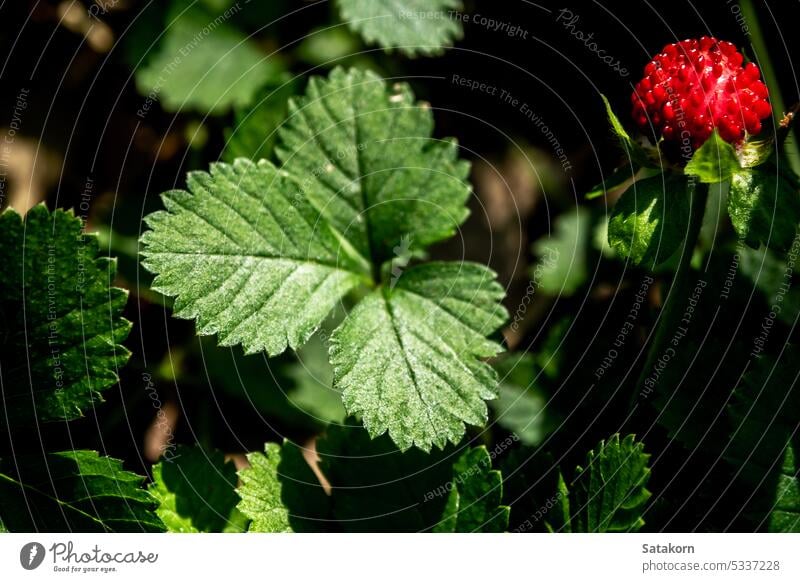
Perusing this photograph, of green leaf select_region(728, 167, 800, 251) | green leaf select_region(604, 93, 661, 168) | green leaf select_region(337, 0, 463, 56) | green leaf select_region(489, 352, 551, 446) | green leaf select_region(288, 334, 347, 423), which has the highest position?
green leaf select_region(337, 0, 463, 56)

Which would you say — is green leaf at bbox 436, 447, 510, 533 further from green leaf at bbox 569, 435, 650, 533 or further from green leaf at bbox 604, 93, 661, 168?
green leaf at bbox 604, 93, 661, 168

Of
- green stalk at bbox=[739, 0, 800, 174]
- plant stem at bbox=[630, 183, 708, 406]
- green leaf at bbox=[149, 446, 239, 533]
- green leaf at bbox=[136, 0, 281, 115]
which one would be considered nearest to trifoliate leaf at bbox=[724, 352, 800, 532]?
plant stem at bbox=[630, 183, 708, 406]

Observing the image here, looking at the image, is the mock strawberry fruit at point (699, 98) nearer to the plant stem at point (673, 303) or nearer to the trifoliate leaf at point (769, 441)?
the plant stem at point (673, 303)

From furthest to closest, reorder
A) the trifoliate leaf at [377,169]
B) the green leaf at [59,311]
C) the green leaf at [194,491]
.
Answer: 1. the trifoliate leaf at [377,169]
2. the green leaf at [194,491]
3. the green leaf at [59,311]

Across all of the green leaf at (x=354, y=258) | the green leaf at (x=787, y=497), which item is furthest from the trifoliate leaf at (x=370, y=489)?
the green leaf at (x=787, y=497)
